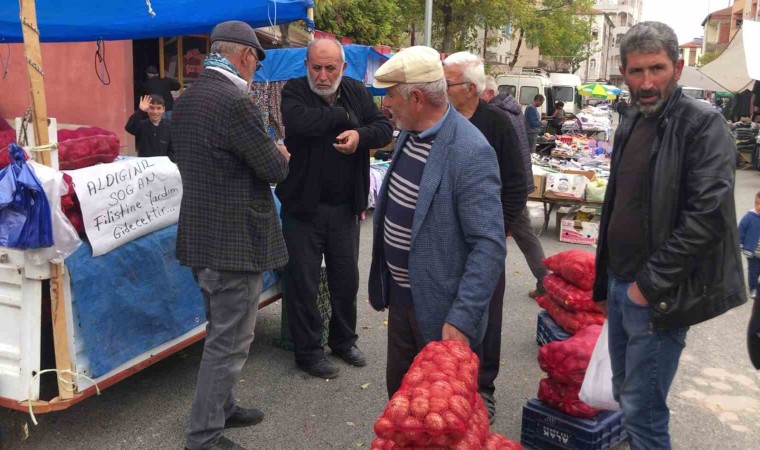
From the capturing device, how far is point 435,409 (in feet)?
6.15

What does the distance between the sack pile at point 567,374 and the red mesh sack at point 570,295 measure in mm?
929

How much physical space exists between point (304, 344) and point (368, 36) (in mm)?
14905

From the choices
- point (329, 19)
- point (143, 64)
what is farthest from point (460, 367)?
point (329, 19)

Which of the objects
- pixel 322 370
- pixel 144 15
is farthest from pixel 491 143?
pixel 144 15

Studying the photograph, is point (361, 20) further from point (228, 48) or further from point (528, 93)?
point (228, 48)

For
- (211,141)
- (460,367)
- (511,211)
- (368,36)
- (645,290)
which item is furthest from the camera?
(368,36)

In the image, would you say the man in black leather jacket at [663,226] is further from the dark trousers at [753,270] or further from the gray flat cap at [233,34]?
the dark trousers at [753,270]

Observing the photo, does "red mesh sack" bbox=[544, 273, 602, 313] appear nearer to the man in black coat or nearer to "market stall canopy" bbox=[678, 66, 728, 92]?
the man in black coat

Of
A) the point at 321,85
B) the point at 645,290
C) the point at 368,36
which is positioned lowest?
the point at 645,290

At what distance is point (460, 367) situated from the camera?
2.12m

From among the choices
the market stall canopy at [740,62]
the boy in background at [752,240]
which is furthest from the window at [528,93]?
the boy in background at [752,240]

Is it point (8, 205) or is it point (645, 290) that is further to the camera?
point (8, 205)

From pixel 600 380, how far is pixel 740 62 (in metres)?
12.2

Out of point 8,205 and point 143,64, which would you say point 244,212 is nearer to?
point 8,205
